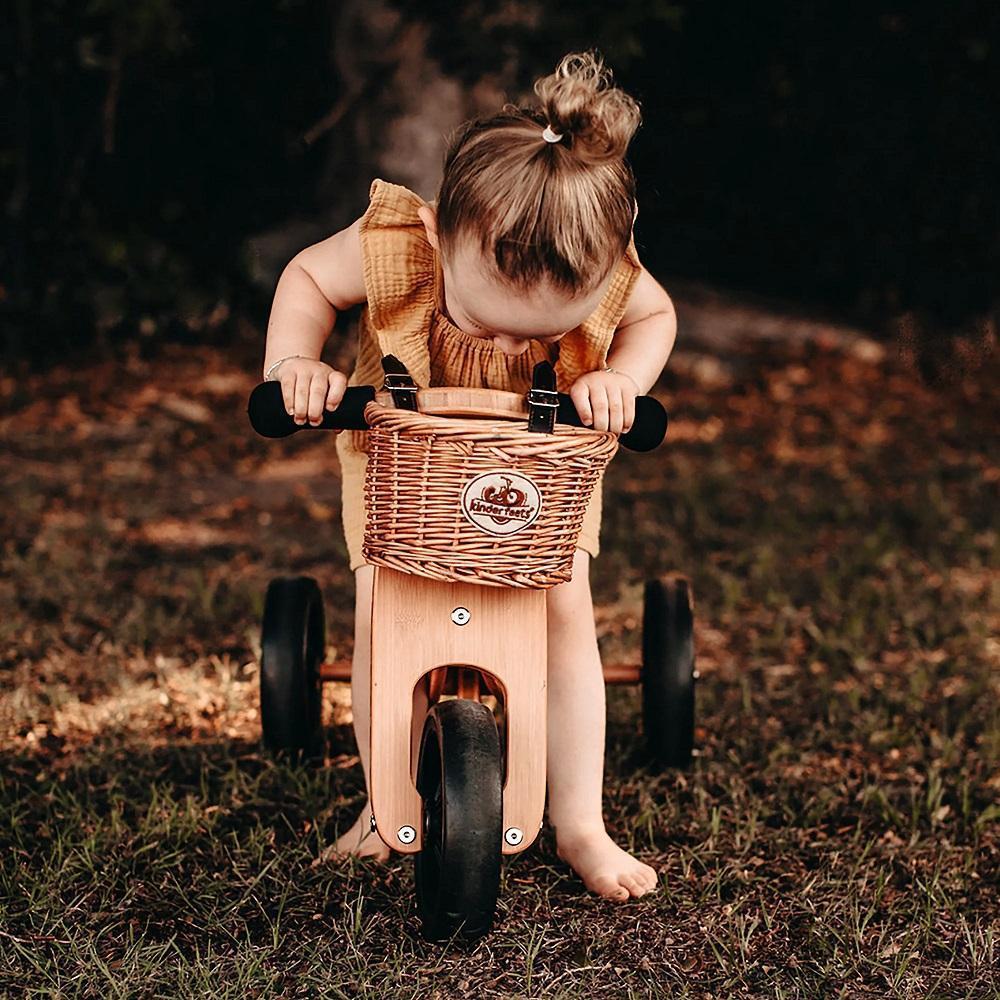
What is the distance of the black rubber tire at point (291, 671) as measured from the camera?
297 cm

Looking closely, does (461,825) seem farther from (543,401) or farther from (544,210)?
(544,210)

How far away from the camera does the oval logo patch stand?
87.7 inches

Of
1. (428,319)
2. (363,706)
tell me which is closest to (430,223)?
(428,319)

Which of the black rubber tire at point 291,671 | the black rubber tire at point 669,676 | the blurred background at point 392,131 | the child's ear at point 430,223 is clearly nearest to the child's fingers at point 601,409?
the child's ear at point 430,223

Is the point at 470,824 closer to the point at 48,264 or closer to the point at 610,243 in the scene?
the point at 610,243

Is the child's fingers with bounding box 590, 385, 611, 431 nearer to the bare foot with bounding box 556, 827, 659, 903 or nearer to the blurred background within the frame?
the bare foot with bounding box 556, 827, 659, 903

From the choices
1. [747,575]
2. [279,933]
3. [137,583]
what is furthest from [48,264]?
[279,933]

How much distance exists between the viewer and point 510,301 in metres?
2.25

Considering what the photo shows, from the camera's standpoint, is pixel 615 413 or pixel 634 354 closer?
pixel 615 413

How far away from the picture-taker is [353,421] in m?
2.33

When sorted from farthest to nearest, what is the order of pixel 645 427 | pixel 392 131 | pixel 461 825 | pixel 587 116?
1. pixel 392 131
2. pixel 645 427
3. pixel 461 825
4. pixel 587 116

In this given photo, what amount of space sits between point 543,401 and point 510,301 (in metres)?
0.16

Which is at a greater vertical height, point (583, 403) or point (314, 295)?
point (314, 295)

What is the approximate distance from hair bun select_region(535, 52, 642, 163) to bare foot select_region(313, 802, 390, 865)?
1.28m
